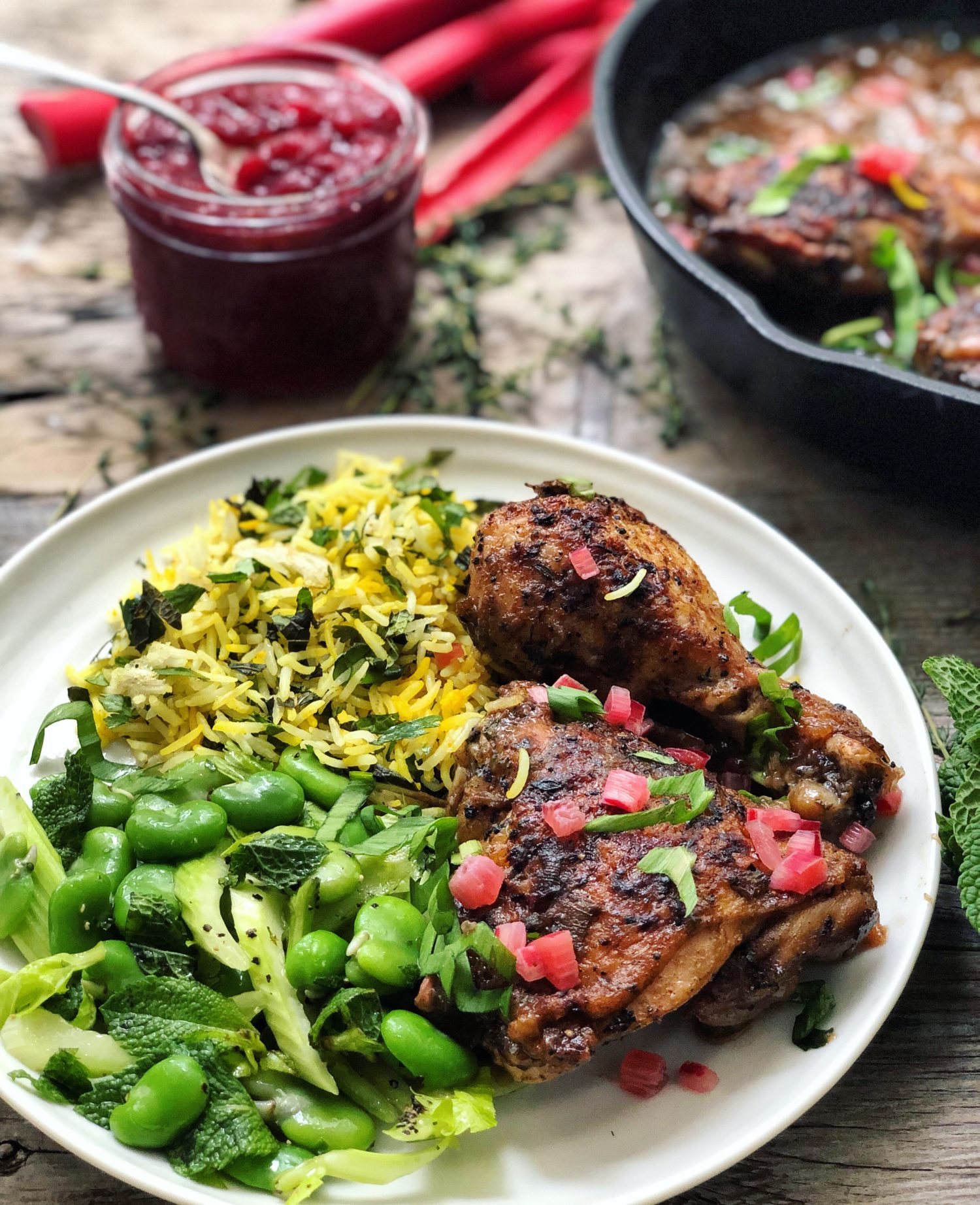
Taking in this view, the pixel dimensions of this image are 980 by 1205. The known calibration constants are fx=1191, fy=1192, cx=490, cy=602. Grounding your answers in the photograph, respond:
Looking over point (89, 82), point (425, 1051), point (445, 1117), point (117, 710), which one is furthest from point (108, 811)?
point (89, 82)

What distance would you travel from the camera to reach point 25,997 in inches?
114

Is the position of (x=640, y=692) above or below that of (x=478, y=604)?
below

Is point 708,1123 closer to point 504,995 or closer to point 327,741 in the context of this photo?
point 504,995

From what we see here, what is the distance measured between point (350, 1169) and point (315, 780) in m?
1.01

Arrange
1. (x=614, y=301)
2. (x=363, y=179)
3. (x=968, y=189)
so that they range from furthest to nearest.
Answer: (x=614, y=301) < (x=968, y=189) < (x=363, y=179)

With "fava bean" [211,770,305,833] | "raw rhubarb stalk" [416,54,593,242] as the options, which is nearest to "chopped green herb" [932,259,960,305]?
"raw rhubarb stalk" [416,54,593,242]

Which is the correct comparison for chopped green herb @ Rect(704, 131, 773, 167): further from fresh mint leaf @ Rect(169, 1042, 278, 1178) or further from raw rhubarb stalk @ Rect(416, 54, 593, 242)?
fresh mint leaf @ Rect(169, 1042, 278, 1178)

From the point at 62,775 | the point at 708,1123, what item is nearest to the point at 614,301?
the point at 62,775

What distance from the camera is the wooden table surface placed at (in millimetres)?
3123

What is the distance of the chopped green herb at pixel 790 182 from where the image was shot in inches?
197

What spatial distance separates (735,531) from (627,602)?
2.70ft

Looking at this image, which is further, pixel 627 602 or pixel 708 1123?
pixel 627 602

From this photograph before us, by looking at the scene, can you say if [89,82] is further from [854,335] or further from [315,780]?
[854,335]

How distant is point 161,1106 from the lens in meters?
2.66
